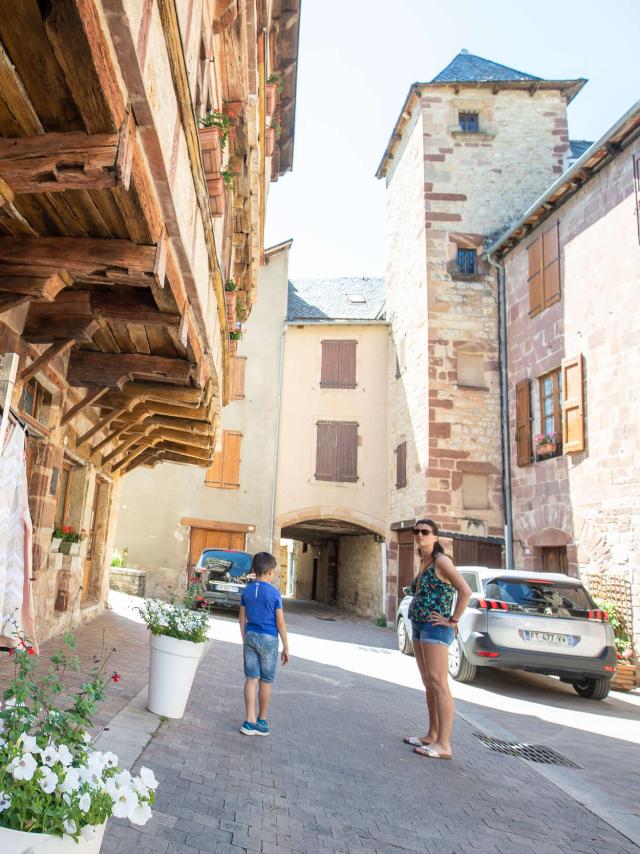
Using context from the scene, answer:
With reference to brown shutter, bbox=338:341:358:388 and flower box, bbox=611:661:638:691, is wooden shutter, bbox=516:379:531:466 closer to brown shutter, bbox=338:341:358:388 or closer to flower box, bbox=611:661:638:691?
flower box, bbox=611:661:638:691

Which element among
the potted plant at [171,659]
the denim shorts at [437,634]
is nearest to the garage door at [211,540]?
the potted plant at [171,659]

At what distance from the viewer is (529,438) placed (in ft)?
47.3

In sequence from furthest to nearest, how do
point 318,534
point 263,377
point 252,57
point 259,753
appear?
point 318,534 → point 263,377 → point 252,57 → point 259,753

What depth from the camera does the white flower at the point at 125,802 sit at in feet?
5.58

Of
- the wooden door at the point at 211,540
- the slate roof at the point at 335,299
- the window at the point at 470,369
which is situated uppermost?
the slate roof at the point at 335,299

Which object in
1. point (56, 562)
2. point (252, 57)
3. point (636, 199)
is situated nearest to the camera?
point (252, 57)

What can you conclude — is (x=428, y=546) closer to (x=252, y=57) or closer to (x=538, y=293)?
(x=252, y=57)

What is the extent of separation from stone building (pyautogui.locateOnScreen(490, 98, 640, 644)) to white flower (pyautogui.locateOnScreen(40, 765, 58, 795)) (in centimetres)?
1000

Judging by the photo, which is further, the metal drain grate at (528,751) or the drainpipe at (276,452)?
the drainpipe at (276,452)

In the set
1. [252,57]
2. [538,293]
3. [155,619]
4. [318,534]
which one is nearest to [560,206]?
[538,293]

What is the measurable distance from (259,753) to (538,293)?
12225 mm

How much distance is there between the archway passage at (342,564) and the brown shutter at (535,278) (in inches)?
329

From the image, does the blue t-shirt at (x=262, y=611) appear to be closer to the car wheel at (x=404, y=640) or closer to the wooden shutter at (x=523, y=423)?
the car wheel at (x=404, y=640)

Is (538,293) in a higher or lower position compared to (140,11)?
higher
